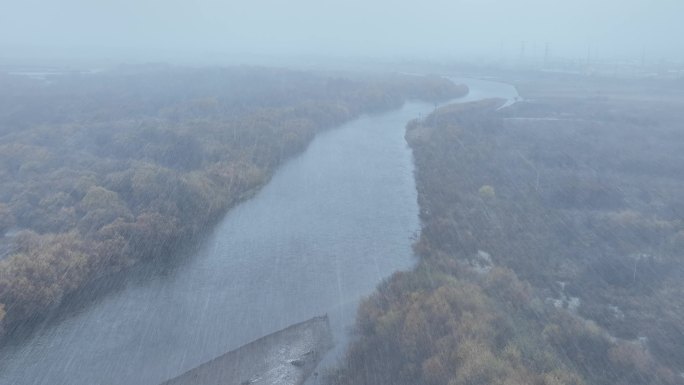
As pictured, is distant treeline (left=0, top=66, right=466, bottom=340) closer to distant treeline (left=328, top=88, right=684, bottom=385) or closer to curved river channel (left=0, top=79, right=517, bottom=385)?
curved river channel (left=0, top=79, right=517, bottom=385)

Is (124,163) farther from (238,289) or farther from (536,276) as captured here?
(536,276)

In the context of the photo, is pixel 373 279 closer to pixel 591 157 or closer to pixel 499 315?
pixel 499 315

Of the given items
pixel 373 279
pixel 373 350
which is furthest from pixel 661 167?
pixel 373 350

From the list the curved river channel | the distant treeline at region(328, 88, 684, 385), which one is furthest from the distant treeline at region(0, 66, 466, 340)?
the distant treeline at region(328, 88, 684, 385)

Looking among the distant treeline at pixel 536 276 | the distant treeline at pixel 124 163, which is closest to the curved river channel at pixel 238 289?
the distant treeline at pixel 124 163

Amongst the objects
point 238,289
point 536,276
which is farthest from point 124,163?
point 536,276

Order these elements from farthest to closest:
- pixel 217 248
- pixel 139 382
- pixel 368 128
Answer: pixel 368 128
pixel 217 248
pixel 139 382
